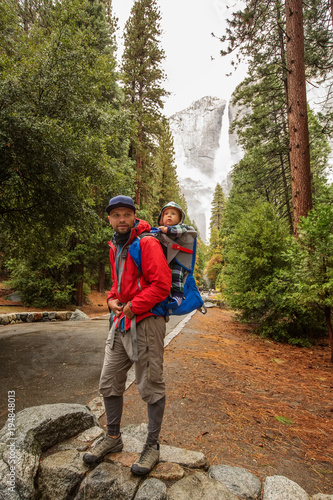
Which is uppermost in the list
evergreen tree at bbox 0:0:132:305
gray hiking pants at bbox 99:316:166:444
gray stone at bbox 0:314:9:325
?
evergreen tree at bbox 0:0:132:305

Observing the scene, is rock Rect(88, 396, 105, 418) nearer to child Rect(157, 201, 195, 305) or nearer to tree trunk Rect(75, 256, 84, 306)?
child Rect(157, 201, 195, 305)

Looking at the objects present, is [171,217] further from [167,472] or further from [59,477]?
[59,477]

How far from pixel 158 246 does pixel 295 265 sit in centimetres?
479

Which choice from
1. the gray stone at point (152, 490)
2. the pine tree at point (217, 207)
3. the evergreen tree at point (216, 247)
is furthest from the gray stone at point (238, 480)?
the pine tree at point (217, 207)

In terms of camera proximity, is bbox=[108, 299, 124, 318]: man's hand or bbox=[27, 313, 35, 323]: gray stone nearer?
bbox=[108, 299, 124, 318]: man's hand

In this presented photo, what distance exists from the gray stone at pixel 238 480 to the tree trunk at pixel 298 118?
6.12m

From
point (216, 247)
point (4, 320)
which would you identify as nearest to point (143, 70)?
point (4, 320)

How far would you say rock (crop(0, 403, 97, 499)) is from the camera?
1.95 m

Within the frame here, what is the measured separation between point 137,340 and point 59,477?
3.79ft

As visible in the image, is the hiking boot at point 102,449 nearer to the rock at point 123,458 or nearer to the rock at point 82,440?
the rock at point 123,458

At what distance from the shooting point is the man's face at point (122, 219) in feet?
7.61

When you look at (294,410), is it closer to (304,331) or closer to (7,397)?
(7,397)

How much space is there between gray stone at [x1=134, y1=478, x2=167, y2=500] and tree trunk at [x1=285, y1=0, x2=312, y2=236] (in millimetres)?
6561
